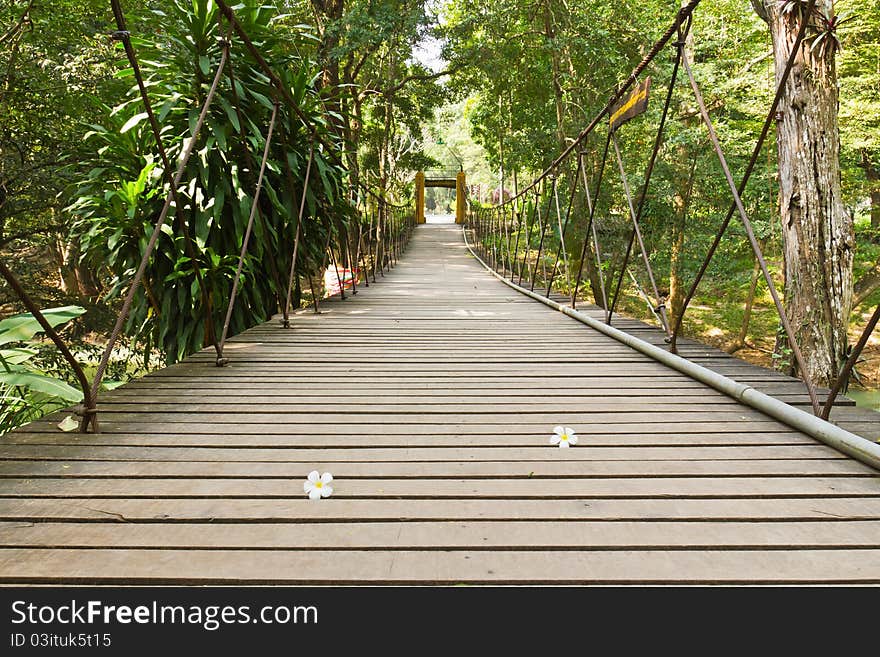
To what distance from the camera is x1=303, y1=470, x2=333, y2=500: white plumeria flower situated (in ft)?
3.72

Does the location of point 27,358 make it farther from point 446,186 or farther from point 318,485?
point 446,186

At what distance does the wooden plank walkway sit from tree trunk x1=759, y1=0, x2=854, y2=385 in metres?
1.36

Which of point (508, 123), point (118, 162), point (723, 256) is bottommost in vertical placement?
point (723, 256)

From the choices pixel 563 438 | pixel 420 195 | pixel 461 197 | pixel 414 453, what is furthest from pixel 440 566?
pixel 420 195

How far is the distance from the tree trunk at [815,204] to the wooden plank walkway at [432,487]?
136 cm

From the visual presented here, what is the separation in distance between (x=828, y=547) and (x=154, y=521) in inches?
44.8

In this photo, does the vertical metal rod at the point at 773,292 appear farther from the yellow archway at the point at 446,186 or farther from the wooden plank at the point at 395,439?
the yellow archway at the point at 446,186

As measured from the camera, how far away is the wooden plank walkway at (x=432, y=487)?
916 millimetres

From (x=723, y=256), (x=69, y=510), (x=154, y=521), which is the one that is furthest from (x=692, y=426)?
(x=723, y=256)

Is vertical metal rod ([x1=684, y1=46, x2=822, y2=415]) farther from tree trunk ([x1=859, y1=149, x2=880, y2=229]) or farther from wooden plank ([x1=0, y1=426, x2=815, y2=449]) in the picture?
tree trunk ([x1=859, y1=149, x2=880, y2=229])

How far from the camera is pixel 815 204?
2996 millimetres

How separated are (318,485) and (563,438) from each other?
60 centimetres
